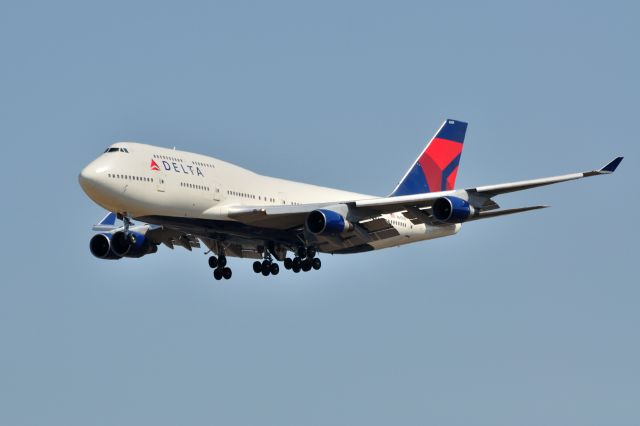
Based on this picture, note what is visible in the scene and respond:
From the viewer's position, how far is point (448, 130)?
3137 inches

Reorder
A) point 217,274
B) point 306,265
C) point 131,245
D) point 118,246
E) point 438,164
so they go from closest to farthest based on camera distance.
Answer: point 306,265 < point 118,246 < point 131,245 < point 217,274 < point 438,164

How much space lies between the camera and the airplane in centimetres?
6106

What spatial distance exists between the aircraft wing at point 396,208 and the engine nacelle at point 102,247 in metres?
8.68

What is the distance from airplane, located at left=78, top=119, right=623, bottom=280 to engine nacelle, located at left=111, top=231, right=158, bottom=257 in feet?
0.17

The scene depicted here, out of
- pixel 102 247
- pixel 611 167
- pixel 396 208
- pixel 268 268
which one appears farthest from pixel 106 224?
pixel 611 167

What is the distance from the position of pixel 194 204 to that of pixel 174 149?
3123mm

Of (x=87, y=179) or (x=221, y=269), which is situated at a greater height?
(x=87, y=179)

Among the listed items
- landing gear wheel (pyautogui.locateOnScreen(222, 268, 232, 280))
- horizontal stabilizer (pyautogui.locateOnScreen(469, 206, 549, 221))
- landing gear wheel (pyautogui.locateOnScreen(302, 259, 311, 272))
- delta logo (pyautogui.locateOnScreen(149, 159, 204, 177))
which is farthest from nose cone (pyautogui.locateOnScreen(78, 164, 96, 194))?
horizontal stabilizer (pyautogui.locateOnScreen(469, 206, 549, 221))

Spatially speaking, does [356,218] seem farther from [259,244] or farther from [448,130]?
[448,130]

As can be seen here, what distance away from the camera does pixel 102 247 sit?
227 feet

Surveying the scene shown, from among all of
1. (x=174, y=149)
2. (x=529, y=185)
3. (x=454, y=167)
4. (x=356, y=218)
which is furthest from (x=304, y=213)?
(x=454, y=167)

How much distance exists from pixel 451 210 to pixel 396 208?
340 cm

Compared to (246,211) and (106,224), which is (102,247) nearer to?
(106,224)

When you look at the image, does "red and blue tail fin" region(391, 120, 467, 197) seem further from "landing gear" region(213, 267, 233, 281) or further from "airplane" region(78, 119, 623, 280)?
"landing gear" region(213, 267, 233, 281)
